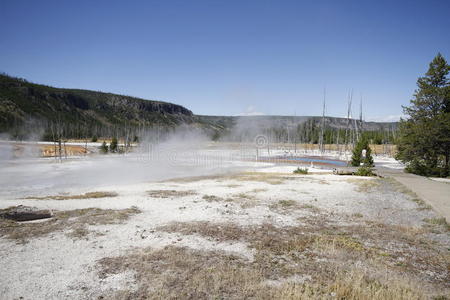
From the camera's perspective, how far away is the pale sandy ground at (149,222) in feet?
16.4

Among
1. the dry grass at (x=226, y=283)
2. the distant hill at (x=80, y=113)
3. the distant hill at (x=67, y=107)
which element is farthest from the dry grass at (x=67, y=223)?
the distant hill at (x=67, y=107)

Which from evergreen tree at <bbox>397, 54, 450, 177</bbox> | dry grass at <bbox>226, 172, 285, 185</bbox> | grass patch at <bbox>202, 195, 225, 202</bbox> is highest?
evergreen tree at <bbox>397, 54, 450, 177</bbox>

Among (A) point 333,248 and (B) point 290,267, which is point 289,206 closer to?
(A) point 333,248

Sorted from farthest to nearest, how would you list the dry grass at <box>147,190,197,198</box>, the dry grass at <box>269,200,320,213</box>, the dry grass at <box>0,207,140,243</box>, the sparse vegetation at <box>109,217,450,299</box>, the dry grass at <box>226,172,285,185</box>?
the dry grass at <box>226,172,285,185</box>
the dry grass at <box>147,190,197,198</box>
the dry grass at <box>269,200,320,213</box>
the dry grass at <box>0,207,140,243</box>
the sparse vegetation at <box>109,217,450,299</box>

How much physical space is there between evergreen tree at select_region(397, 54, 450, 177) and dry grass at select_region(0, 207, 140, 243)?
835 inches

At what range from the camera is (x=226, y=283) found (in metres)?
4.87

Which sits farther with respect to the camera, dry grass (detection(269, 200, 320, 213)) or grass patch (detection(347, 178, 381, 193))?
grass patch (detection(347, 178, 381, 193))

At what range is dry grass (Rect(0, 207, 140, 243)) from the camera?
7593 millimetres

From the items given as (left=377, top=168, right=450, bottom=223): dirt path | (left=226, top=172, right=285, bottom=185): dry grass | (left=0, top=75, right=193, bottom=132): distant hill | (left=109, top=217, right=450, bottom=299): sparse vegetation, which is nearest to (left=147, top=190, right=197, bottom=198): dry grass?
(left=109, top=217, right=450, bottom=299): sparse vegetation

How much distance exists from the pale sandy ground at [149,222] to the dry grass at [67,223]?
276 millimetres

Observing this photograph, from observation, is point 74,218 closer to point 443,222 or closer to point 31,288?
point 31,288

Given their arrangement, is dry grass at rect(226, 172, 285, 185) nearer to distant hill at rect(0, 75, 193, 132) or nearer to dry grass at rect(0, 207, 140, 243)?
dry grass at rect(0, 207, 140, 243)

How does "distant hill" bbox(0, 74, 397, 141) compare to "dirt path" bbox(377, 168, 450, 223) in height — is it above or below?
above

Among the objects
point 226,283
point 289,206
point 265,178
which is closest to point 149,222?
point 226,283
